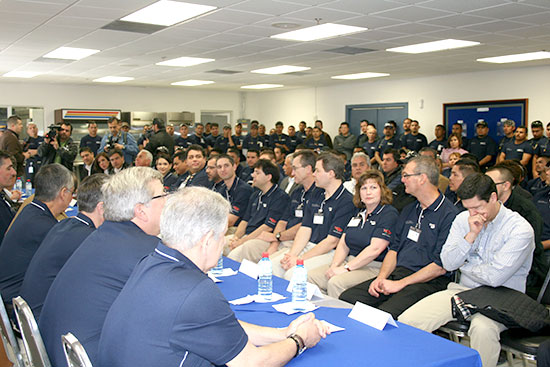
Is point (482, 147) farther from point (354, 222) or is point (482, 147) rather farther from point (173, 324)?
point (173, 324)

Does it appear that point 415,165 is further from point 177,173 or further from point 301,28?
point 177,173

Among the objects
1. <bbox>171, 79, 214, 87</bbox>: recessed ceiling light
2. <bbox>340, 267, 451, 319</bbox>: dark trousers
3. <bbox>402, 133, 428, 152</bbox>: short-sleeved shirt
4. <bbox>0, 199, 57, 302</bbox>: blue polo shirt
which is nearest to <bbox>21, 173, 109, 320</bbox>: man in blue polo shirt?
<bbox>0, 199, 57, 302</bbox>: blue polo shirt

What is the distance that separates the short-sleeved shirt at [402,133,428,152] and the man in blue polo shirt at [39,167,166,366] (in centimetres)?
987

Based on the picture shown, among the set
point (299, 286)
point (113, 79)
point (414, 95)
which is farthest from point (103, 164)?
point (414, 95)

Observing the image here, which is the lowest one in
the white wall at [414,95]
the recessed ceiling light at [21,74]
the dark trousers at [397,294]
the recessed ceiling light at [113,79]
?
the dark trousers at [397,294]

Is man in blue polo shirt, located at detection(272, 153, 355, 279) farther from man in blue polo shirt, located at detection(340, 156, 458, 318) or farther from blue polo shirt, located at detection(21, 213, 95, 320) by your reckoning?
blue polo shirt, located at detection(21, 213, 95, 320)

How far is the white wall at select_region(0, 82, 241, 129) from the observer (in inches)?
547

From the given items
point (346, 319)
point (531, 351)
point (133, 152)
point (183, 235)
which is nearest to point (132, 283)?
point (183, 235)

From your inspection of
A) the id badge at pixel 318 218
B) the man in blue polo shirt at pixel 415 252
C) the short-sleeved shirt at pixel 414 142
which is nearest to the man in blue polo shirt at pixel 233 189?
the id badge at pixel 318 218

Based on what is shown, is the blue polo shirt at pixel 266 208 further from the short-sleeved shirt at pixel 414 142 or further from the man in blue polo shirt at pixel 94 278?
the short-sleeved shirt at pixel 414 142

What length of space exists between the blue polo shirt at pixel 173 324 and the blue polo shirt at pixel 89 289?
1.32 ft

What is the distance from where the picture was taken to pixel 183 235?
1.68m

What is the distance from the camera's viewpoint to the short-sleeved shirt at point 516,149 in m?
9.33

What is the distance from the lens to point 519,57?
31.2 ft
